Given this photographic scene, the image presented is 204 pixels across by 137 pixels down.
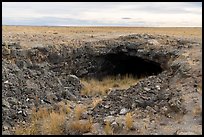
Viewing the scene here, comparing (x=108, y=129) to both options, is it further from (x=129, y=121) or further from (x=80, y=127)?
(x=80, y=127)

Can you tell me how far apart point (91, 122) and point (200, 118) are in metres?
3.54

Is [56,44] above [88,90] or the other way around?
above

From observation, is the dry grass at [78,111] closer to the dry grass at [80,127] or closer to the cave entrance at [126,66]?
the dry grass at [80,127]

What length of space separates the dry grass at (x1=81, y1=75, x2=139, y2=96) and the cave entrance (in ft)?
2.11

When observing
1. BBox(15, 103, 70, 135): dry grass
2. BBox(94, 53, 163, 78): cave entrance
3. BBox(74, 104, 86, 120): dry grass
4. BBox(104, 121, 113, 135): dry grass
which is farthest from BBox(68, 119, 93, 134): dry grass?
BBox(94, 53, 163, 78): cave entrance

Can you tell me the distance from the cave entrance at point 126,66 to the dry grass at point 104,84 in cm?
64

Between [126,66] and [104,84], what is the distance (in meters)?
2.94

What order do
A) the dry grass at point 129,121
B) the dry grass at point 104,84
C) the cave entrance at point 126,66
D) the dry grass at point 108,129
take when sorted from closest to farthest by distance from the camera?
the dry grass at point 108,129 < the dry grass at point 129,121 < the dry grass at point 104,84 < the cave entrance at point 126,66

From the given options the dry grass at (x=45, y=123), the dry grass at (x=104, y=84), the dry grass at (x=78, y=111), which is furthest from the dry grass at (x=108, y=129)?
the dry grass at (x=104, y=84)

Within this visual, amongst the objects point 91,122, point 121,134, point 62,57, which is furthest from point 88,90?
point 121,134

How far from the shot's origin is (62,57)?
19.2m

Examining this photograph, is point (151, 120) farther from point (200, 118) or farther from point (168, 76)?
point (168, 76)

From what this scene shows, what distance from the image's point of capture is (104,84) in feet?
67.4

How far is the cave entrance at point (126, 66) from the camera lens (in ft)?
70.6
